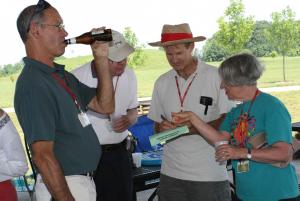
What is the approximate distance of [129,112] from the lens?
9.96 feet

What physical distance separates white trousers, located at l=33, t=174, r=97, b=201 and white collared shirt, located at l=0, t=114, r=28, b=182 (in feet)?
0.97

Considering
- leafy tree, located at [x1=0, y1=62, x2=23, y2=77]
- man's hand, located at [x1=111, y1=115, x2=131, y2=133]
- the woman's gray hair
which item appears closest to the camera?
the woman's gray hair

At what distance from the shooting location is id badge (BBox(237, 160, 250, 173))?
196cm

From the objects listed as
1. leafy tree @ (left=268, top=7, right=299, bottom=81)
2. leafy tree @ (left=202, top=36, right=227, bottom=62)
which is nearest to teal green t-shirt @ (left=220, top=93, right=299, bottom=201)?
leafy tree @ (left=268, top=7, right=299, bottom=81)

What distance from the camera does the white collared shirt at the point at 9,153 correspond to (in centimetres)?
209

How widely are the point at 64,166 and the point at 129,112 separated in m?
1.27

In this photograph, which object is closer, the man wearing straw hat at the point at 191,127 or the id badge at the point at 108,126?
the man wearing straw hat at the point at 191,127

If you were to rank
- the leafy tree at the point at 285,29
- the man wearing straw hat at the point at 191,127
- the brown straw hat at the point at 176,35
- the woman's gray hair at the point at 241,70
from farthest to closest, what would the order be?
the leafy tree at the point at 285,29 < the brown straw hat at the point at 176,35 < the man wearing straw hat at the point at 191,127 < the woman's gray hair at the point at 241,70

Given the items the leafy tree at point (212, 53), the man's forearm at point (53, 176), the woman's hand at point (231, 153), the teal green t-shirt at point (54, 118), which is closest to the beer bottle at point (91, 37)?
the teal green t-shirt at point (54, 118)

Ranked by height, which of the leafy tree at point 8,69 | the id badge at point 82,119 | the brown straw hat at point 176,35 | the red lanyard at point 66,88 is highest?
the brown straw hat at point 176,35

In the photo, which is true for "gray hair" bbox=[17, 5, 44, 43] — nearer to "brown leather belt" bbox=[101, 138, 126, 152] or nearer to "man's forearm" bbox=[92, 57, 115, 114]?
"man's forearm" bbox=[92, 57, 115, 114]

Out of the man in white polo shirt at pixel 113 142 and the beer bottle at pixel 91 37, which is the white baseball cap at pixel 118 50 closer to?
the man in white polo shirt at pixel 113 142

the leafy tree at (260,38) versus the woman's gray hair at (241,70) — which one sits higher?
the woman's gray hair at (241,70)

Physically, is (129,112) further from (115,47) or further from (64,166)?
(64,166)
